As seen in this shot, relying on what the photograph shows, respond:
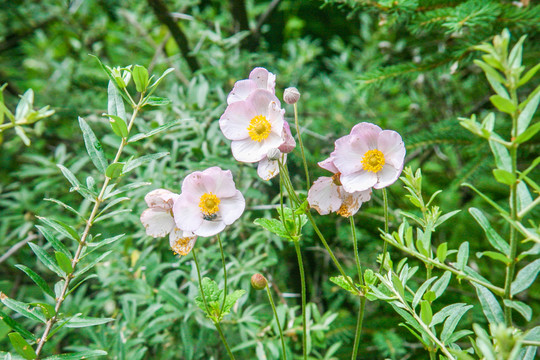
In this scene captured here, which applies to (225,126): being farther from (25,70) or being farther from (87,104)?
(25,70)

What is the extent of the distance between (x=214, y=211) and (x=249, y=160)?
0.09 meters


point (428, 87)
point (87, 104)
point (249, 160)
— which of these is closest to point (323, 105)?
point (428, 87)

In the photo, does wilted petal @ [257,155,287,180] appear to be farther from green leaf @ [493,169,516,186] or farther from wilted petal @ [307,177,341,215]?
green leaf @ [493,169,516,186]

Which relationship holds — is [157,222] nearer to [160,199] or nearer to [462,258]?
[160,199]

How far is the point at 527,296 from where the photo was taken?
4.92 feet

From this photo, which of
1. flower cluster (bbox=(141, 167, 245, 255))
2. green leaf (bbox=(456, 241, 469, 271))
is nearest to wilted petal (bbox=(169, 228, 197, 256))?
flower cluster (bbox=(141, 167, 245, 255))

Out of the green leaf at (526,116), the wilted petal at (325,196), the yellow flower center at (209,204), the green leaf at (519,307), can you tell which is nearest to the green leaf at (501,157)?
the green leaf at (526,116)

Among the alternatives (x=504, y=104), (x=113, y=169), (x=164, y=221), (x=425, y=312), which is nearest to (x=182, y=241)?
(x=164, y=221)

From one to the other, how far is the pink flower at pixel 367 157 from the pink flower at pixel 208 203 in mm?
163

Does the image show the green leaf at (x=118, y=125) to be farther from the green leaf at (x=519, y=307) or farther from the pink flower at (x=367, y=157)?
the green leaf at (x=519, y=307)

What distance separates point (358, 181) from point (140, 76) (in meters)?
0.35

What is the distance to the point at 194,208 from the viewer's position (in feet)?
2.26

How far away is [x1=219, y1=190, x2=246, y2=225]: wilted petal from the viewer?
0.69 metres

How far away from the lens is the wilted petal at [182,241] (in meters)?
0.68
